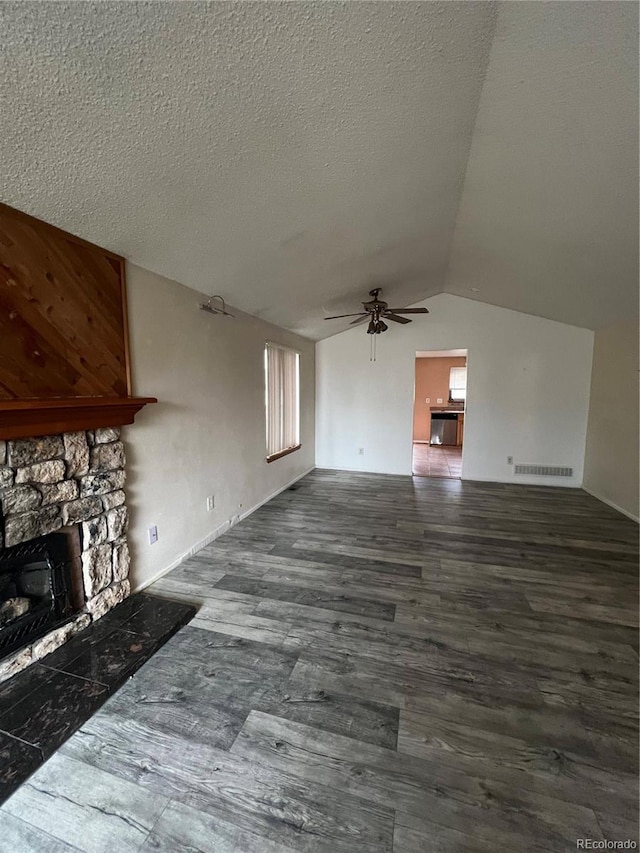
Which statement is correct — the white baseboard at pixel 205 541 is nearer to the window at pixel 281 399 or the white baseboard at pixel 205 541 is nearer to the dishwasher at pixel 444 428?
the window at pixel 281 399

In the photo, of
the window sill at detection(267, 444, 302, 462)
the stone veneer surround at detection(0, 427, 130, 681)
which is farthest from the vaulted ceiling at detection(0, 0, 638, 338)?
the window sill at detection(267, 444, 302, 462)

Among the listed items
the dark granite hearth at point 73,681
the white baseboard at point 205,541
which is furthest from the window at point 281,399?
the dark granite hearth at point 73,681

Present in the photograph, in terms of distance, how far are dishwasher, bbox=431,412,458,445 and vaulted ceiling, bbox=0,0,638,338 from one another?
578 cm

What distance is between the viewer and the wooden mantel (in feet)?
4.99

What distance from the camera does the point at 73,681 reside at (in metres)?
1.59

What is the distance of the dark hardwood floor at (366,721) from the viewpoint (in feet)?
3.56

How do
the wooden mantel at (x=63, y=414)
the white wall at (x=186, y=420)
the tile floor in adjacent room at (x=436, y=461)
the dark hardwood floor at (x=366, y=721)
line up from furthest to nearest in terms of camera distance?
the tile floor in adjacent room at (x=436, y=461) → the white wall at (x=186, y=420) → the wooden mantel at (x=63, y=414) → the dark hardwood floor at (x=366, y=721)

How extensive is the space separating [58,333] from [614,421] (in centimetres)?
559

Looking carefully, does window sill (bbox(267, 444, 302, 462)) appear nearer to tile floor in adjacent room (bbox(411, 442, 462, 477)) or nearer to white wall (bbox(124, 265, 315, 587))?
white wall (bbox(124, 265, 315, 587))

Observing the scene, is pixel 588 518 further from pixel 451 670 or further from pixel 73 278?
pixel 73 278

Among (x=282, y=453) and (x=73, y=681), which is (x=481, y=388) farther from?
(x=73, y=681)

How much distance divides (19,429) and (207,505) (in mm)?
1686

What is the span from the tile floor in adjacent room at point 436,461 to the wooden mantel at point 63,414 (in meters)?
4.69

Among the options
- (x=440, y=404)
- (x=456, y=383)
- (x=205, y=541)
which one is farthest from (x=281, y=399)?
(x=456, y=383)
